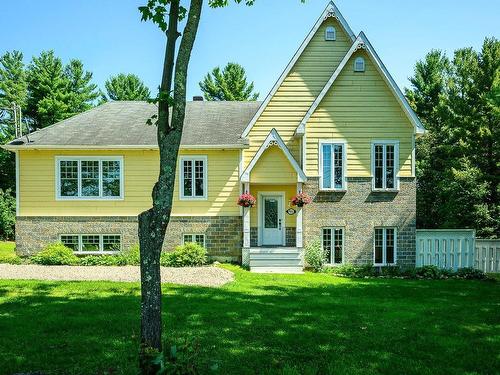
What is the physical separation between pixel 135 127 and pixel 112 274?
25.8 feet

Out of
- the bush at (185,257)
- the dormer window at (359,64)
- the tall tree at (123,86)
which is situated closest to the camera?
the bush at (185,257)

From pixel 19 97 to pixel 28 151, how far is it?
2702cm

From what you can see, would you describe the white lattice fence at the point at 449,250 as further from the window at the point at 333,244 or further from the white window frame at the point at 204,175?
the white window frame at the point at 204,175

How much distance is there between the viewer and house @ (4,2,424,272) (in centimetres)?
1648

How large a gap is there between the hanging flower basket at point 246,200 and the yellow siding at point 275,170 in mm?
726

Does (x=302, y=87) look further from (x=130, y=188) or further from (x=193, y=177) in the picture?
(x=130, y=188)

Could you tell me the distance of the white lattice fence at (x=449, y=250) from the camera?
16000 millimetres

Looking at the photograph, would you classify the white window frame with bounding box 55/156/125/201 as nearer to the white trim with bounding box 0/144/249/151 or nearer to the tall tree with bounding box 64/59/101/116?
the white trim with bounding box 0/144/249/151

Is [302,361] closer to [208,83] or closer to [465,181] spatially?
[465,181]

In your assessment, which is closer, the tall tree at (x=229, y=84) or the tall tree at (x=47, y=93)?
the tall tree at (x=47, y=93)

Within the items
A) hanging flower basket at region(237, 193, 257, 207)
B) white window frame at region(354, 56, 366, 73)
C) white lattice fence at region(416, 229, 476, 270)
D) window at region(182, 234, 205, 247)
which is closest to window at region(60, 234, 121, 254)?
window at region(182, 234, 205, 247)

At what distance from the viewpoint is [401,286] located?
12578mm

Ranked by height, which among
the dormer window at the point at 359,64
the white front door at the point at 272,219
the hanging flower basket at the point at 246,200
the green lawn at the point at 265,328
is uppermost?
the dormer window at the point at 359,64

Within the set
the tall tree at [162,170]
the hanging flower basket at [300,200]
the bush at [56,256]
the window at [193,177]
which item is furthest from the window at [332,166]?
the tall tree at [162,170]
